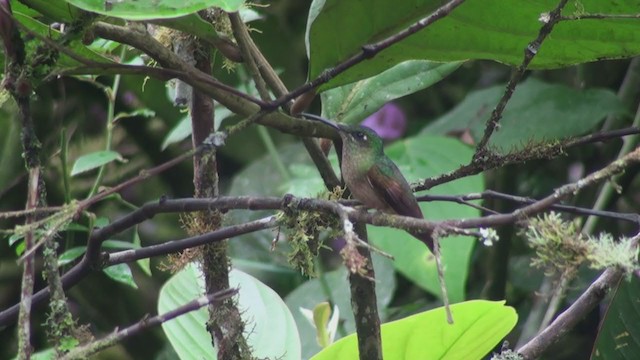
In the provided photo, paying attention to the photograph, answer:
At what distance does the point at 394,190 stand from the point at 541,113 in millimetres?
1088

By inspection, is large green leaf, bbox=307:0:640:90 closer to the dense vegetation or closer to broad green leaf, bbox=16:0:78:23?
the dense vegetation

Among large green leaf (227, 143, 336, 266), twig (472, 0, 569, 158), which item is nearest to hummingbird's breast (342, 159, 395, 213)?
twig (472, 0, 569, 158)

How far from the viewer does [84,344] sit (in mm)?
876

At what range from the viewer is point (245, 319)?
1383mm

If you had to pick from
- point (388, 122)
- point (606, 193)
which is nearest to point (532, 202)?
point (606, 193)

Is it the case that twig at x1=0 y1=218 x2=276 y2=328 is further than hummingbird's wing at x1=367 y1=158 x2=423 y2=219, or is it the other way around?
hummingbird's wing at x1=367 y1=158 x2=423 y2=219

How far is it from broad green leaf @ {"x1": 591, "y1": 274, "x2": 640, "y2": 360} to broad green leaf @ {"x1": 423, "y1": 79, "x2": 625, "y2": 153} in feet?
2.92

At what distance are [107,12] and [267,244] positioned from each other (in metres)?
1.88

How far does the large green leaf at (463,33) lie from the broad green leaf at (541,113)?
110 cm

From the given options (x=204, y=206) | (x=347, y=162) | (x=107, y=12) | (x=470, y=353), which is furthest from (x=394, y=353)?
(x=107, y=12)

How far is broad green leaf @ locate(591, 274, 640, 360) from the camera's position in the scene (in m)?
1.42

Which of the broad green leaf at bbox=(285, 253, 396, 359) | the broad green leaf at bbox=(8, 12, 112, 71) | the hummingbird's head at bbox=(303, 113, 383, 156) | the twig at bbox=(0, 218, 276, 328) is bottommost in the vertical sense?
the broad green leaf at bbox=(285, 253, 396, 359)

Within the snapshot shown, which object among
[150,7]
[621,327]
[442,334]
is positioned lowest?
[621,327]

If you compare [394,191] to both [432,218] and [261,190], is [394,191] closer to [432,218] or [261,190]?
[432,218]
